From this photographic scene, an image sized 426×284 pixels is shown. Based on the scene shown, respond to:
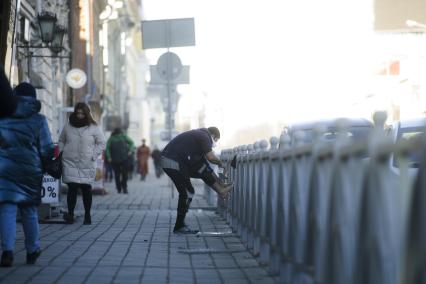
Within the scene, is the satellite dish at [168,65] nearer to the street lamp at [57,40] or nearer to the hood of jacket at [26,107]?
the street lamp at [57,40]

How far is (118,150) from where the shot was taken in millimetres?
28141

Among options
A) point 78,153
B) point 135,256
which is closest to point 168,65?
point 78,153

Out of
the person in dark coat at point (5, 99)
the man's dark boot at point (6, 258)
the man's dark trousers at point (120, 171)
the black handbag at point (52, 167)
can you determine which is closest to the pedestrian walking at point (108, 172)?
the man's dark trousers at point (120, 171)

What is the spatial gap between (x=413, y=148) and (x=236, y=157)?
31.4ft

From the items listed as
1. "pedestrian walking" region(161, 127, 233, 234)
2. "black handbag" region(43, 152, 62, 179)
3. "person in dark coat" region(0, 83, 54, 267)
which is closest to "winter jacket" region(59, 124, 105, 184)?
"pedestrian walking" region(161, 127, 233, 234)

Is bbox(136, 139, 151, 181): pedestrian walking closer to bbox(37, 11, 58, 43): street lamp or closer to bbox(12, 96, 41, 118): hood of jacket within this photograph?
bbox(37, 11, 58, 43): street lamp

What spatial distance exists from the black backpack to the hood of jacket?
60.7 ft

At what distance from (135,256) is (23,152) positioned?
5.54 ft

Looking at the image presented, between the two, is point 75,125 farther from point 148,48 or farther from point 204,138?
point 148,48

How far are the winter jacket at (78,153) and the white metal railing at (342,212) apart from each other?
642 centimetres

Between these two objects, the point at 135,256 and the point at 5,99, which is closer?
the point at 5,99

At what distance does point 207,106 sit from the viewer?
149 ft

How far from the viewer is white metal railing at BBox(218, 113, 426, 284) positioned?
13.8 ft

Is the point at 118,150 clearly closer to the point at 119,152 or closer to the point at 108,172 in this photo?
the point at 119,152
